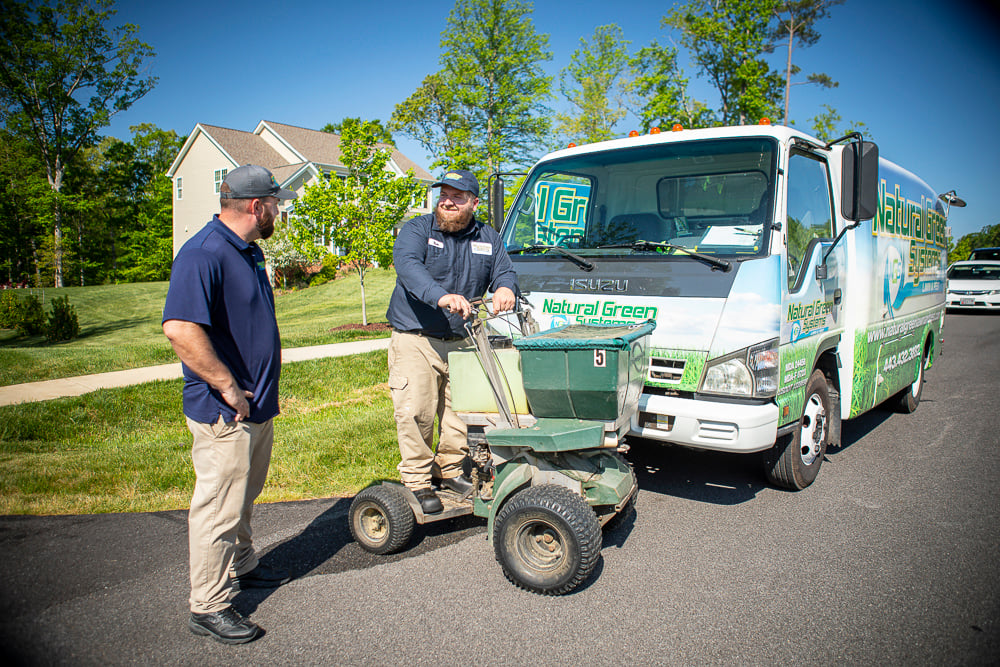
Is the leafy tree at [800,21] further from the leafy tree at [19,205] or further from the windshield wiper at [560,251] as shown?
the leafy tree at [19,205]

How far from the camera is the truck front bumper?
3.95 metres

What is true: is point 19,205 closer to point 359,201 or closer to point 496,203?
point 359,201

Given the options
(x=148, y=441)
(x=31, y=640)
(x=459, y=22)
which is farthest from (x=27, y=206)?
(x=31, y=640)

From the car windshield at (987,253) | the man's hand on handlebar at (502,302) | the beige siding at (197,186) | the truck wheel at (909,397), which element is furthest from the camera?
the beige siding at (197,186)

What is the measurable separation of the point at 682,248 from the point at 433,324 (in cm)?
182

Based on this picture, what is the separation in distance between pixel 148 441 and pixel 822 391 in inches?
240

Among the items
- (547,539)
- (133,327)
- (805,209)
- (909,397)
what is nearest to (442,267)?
(547,539)

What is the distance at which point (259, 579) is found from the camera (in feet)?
11.3

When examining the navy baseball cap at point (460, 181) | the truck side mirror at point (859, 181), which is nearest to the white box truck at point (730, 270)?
the truck side mirror at point (859, 181)

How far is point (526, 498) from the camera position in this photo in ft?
10.8

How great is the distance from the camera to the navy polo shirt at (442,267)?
149 inches

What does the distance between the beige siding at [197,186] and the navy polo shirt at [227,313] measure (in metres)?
34.5

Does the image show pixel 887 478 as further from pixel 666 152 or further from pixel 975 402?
pixel 975 402

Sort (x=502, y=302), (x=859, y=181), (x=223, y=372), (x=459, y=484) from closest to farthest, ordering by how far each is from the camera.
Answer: (x=223, y=372) < (x=502, y=302) < (x=459, y=484) < (x=859, y=181)
